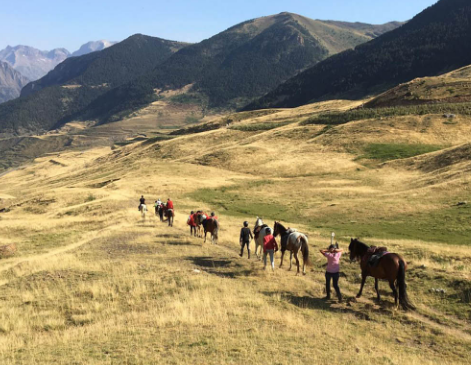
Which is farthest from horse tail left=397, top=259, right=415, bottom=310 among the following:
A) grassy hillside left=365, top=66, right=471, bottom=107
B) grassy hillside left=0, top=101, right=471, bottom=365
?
grassy hillside left=365, top=66, right=471, bottom=107

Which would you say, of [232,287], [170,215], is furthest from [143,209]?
[232,287]

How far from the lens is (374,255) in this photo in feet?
45.5

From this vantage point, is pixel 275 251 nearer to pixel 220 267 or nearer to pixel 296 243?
pixel 296 243

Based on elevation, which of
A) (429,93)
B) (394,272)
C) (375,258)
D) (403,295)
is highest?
(429,93)

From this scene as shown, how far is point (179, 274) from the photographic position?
17234 millimetres

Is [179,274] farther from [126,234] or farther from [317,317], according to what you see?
[126,234]

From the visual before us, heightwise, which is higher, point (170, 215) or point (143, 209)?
point (170, 215)

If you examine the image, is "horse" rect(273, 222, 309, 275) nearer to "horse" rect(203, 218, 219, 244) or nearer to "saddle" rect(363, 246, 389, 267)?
"saddle" rect(363, 246, 389, 267)

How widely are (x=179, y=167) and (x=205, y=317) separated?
55.3 metres

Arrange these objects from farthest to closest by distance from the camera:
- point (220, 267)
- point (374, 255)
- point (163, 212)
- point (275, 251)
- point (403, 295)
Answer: point (163, 212) → point (275, 251) → point (220, 267) → point (374, 255) → point (403, 295)

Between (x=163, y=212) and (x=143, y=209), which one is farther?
(x=143, y=209)

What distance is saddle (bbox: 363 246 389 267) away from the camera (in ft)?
44.8

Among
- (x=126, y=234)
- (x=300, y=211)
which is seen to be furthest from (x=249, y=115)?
(x=126, y=234)

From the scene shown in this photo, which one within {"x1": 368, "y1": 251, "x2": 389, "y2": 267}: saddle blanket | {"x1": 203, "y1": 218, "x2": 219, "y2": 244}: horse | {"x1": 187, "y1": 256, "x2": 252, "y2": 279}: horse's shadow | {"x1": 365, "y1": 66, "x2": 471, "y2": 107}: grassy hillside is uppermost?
{"x1": 365, "y1": 66, "x2": 471, "y2": 107}: grassy hillside
